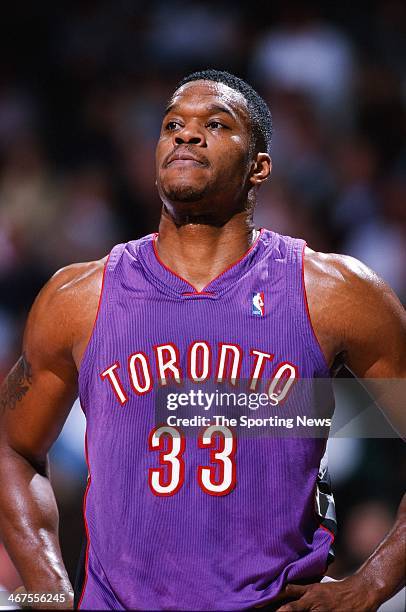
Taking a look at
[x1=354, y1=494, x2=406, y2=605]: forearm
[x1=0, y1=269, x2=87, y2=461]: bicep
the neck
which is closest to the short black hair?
the neck

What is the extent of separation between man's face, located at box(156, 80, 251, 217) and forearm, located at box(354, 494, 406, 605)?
3.59ft

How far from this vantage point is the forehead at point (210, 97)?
9.18 ft

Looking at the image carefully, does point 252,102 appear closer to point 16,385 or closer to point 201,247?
point 201,247

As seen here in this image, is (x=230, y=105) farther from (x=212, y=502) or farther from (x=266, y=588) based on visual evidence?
(x=266, y=588)

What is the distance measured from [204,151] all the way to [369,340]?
735 mm

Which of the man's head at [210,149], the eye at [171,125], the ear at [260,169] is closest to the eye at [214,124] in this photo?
the man's head at [210,149]

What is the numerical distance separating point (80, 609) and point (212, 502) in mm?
492

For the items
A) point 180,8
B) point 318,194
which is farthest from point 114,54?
point 318,194

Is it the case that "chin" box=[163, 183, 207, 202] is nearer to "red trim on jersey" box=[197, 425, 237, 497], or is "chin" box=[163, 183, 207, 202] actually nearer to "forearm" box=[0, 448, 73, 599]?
"red trim on jersey" box=[197, 425, 237, 497]

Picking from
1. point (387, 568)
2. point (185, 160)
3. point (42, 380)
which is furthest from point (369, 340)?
point (42, 380)

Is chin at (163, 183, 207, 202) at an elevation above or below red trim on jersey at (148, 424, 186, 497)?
above

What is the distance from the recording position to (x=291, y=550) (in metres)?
2.50

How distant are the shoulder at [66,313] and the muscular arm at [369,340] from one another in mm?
649

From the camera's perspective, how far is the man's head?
2.68 m
